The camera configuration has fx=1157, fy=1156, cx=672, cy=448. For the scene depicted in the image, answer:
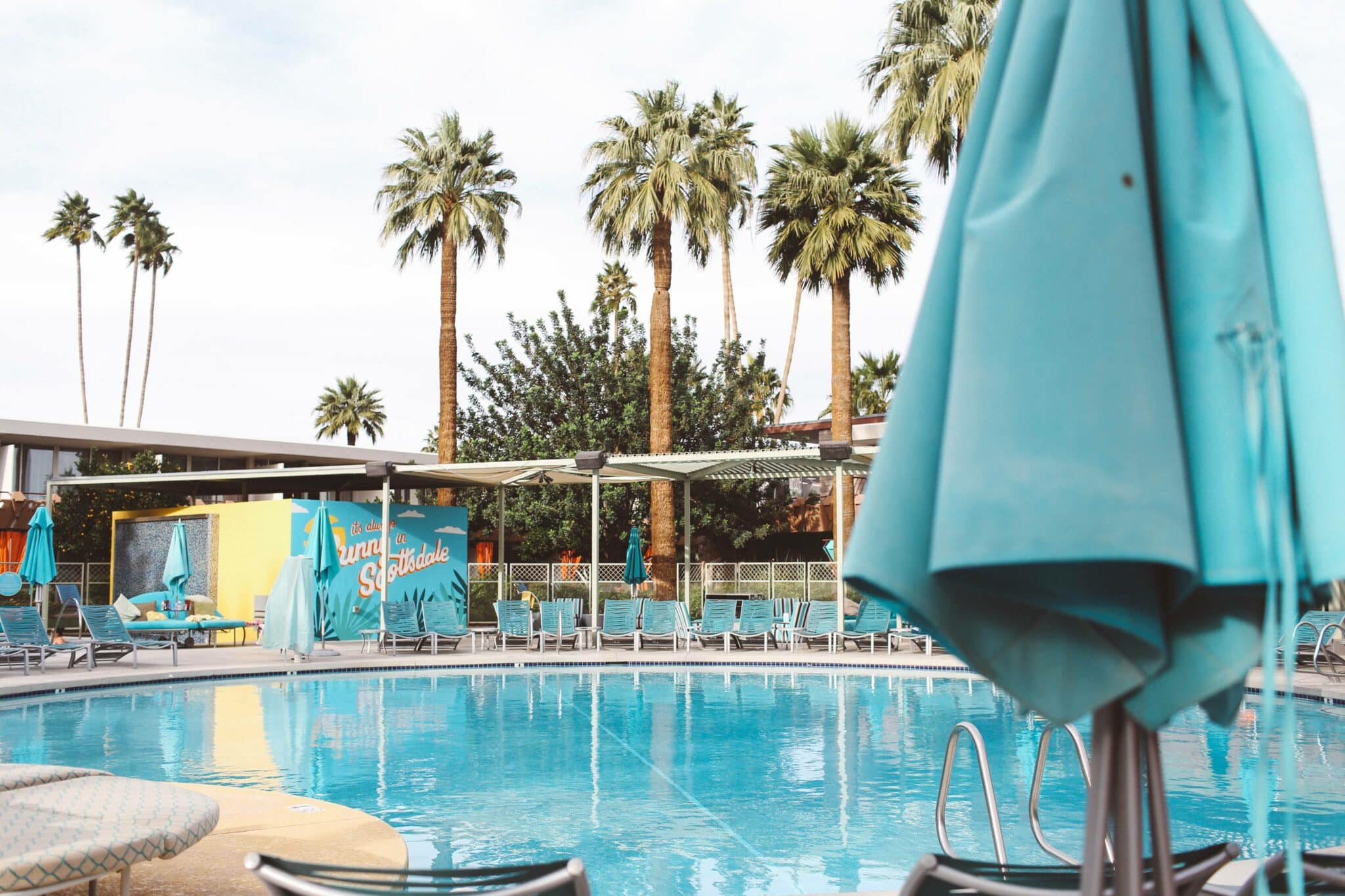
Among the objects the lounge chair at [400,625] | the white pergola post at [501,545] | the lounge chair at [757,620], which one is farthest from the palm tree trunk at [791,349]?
the lounge chair at [400,625]

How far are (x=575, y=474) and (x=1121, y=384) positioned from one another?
1872 cm

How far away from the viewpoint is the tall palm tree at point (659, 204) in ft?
66.9

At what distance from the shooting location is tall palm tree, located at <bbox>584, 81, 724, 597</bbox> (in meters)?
20.4

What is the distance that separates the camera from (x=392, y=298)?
32406 mm

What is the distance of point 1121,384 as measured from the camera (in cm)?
147

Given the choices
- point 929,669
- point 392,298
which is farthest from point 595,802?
point 392,298

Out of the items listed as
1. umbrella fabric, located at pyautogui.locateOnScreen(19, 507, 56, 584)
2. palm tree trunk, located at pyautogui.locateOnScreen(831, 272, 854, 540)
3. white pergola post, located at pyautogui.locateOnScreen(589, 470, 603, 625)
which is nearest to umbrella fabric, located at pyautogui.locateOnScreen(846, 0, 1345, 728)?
white pergola post, located at pyautogui.locateOnScreen(589, 470, 603, 625)

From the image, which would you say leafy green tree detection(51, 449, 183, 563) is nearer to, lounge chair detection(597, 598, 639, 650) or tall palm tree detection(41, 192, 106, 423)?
lounge chair detection(597, 598, 639, 650)

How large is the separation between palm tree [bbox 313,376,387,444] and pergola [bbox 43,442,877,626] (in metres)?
26.5

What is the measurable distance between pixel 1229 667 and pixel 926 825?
5.52 m

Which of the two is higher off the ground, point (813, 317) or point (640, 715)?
point (813, 317)

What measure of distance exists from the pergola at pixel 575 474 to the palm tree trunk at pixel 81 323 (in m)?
27.0

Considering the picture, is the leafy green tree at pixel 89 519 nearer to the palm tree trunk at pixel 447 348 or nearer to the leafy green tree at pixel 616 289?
the palm tree trunk at pixel 447 348

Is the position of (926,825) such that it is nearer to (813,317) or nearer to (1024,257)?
(1024,257)
